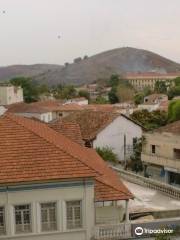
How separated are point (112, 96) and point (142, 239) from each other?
122793 mm

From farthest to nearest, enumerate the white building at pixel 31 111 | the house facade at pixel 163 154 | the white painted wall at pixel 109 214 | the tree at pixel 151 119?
the white building at pixel 31 111 < the tree at pixel 151 119 < the house facade at pixel 163 154 < the white painted wall at pixel 109 214

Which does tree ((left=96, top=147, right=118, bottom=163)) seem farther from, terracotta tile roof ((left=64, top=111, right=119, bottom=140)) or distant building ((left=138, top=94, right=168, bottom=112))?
distant building ((left=138, top=94, right=168, bottom=112))

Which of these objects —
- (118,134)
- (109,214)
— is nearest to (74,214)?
(109,214)

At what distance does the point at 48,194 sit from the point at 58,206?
1.99ft

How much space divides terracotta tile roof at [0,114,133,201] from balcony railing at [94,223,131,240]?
41.5 inches

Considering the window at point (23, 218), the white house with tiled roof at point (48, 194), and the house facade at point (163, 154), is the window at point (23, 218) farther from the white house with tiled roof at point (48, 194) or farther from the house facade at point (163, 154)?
the house facade at point (163, 154)

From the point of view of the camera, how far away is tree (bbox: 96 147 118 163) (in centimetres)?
4466

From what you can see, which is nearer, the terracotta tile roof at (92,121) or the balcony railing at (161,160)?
the balcony railing at (161,160)

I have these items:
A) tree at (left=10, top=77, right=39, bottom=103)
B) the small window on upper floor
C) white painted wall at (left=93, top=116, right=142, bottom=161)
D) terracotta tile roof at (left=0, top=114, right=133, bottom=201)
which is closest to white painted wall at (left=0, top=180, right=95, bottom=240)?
the small window on upper floor

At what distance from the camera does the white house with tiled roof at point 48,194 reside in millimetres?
18344

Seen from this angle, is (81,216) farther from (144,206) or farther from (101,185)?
(144,206)

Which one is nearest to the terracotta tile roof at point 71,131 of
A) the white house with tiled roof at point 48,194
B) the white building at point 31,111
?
the white house with tiled roof at point 48,194

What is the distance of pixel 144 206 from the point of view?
24922 millimetres

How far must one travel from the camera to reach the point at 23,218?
1869cm
